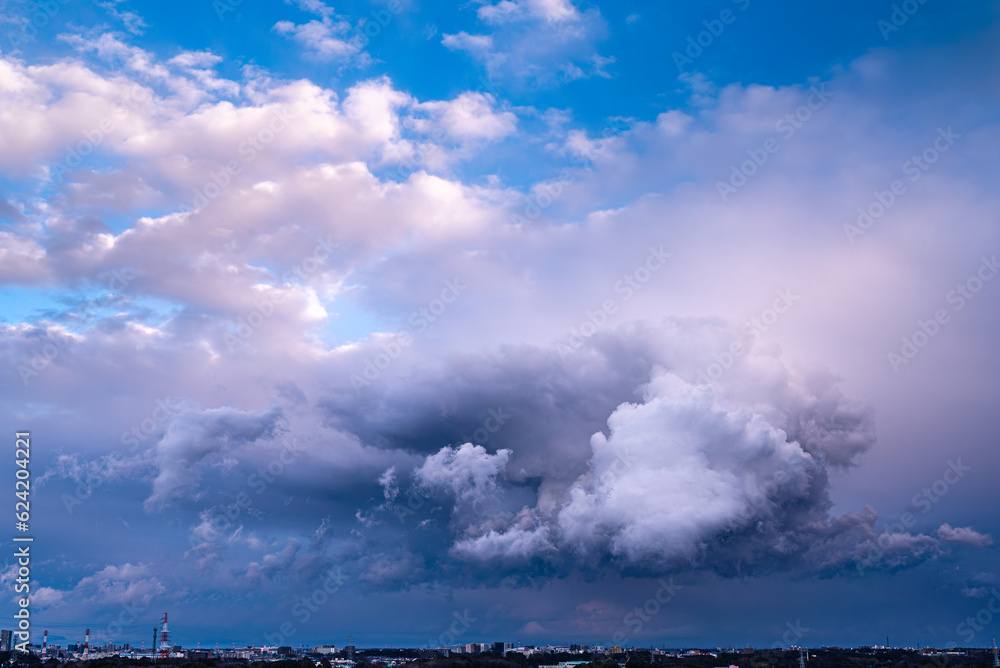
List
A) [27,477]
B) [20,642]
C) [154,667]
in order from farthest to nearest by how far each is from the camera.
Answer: [154,667], [20,642], [27,477]

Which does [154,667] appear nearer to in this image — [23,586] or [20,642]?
[20,642]

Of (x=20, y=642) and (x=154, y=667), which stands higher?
(x=20, y=642)

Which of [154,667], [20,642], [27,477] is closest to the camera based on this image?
[27,477]

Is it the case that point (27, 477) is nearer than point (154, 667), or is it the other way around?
point (27, 477)

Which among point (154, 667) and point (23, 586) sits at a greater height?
point (23, 586)

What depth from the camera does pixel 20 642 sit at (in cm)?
9694

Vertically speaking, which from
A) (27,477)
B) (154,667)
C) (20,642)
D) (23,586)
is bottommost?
(154,667)

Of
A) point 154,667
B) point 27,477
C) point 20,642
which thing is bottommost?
point 154,667

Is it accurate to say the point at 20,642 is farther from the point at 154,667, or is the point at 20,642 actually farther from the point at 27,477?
the point at 154,667

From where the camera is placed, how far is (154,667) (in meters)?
199

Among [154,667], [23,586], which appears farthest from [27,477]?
[154,667]

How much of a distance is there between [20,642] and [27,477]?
26.7 metres

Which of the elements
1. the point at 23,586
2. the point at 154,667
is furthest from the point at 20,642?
the point at 154,667

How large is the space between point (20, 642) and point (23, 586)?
1425cm
